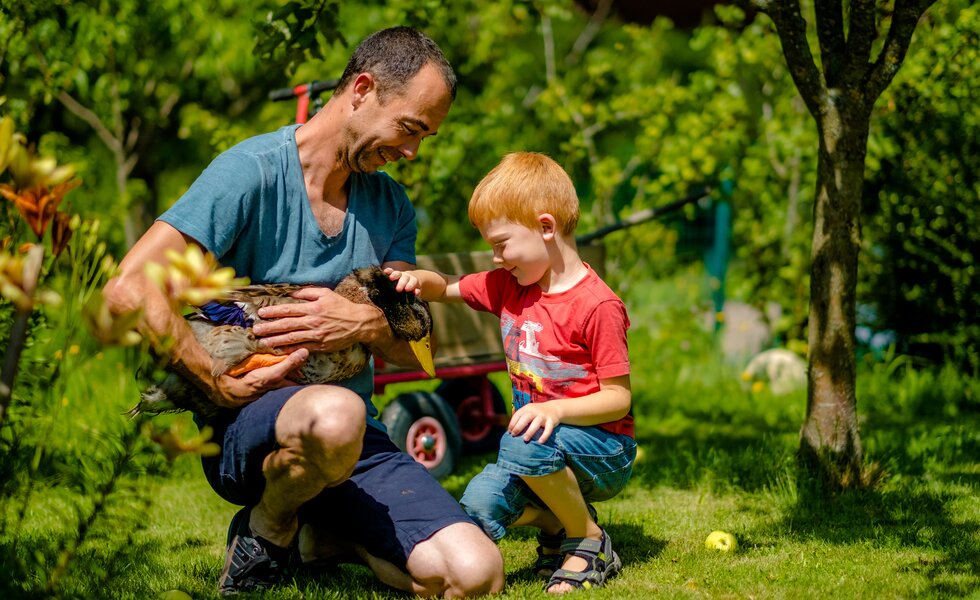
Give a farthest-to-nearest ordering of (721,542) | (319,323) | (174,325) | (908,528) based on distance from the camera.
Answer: (908,528), (721,542), (319,323), (174,325)

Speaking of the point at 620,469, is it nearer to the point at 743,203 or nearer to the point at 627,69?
the point at 743,203

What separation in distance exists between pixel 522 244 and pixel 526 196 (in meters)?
0.14

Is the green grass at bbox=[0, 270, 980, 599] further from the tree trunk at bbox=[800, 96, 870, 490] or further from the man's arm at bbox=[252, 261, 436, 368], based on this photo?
the man's arm at bbox=[252, 261, 436, 368]

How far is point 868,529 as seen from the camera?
3.30 meters

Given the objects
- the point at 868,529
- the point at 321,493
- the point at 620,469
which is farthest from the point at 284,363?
the point at 868,529

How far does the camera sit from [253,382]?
2.75m

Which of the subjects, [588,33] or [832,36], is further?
[588,33]

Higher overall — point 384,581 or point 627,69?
point 627,69

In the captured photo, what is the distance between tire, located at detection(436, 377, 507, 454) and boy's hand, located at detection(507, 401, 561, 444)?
1.97 meters

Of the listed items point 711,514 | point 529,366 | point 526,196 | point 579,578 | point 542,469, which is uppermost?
point 526,196

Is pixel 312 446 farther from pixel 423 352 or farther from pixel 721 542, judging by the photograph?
pixel 721 542

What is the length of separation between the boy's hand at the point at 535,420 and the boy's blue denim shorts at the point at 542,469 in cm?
7

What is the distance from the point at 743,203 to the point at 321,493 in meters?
4.55

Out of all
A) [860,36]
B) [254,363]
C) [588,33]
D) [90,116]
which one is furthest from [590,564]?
[588,33]
